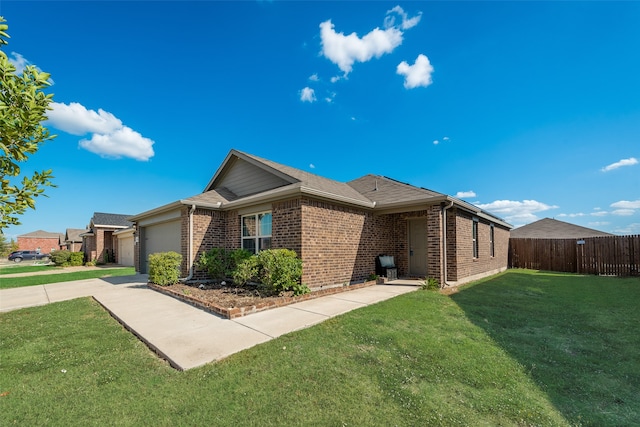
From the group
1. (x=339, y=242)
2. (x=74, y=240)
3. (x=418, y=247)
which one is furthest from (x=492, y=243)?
(x=74, y=240)

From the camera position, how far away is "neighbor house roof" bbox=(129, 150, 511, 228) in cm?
891

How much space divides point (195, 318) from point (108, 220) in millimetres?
24545

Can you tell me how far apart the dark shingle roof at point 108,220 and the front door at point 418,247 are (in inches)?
927

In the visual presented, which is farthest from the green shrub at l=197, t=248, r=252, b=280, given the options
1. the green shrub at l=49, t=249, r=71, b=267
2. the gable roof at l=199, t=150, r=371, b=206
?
the green shrub at l=49, t=249, r=71, b=267

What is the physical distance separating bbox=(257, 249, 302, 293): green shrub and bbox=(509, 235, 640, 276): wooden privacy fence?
16.7m

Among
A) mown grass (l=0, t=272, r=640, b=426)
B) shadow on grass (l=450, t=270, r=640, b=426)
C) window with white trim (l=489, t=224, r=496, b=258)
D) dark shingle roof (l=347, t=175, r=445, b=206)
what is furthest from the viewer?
window with white trim (l=489, t=224, r=496, b=258)

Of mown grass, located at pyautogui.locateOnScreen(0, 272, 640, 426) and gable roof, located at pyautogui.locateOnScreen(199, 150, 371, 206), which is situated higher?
gable roof, located at pyautogui.locateOnScreen(199, 150, 371, 206)

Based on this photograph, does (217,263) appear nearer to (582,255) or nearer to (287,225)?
(287,225)

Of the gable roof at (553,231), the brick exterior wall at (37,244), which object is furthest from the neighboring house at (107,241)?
the brick exterior wall at (37,244)

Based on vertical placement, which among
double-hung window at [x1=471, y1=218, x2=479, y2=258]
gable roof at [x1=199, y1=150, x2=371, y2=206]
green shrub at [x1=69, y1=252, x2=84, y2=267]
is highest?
gable roof at [x1=199, y1=150, x2=371, y2=206]

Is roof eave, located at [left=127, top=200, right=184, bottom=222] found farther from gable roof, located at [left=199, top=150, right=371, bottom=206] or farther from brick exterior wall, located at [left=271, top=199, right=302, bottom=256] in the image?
brick exterior wall, located at [left=271, top=199, right=302, bottom=256]

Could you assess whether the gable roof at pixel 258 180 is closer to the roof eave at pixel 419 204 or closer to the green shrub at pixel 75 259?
the roof eave at pixel 419 204

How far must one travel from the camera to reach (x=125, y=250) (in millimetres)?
22031

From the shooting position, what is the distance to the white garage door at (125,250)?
69.7ft
